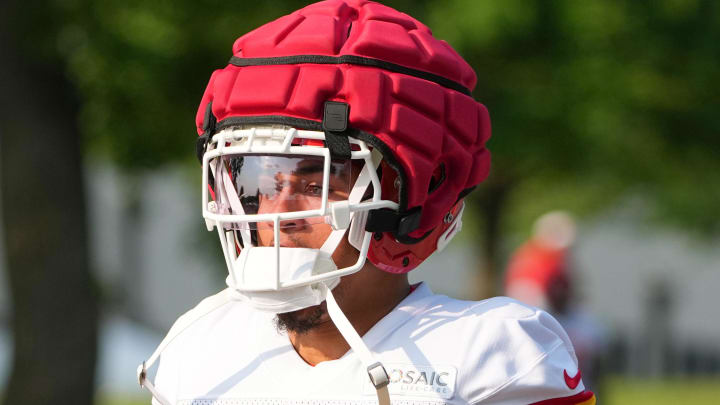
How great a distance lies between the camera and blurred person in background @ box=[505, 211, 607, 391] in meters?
7.23

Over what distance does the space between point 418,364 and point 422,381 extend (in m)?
0.05

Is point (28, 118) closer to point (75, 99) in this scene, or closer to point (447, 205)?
point (75, 99)

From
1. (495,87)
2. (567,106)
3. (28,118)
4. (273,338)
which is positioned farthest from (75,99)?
(273,338)

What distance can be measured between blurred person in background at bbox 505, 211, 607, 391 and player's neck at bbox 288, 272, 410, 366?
4300 millimetres

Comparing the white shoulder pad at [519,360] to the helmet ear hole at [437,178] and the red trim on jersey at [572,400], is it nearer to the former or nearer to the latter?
the red trim on jersey at [572,400]

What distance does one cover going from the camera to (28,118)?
28.9ft

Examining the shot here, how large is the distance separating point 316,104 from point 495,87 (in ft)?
22.7

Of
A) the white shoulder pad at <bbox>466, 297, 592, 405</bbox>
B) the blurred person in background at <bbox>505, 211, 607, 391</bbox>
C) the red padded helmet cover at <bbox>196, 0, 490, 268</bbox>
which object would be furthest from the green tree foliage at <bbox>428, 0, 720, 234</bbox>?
the white shoulder pad at <bbox>466, 297, 592, 405</bbox>

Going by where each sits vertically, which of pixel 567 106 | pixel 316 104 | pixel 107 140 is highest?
pixel 316 104

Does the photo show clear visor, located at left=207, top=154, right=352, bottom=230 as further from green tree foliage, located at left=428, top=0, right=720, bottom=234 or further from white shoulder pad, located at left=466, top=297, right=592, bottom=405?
green tree foliage, located at left=428, top=0, right=720, bottom=234

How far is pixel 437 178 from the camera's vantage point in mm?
2908

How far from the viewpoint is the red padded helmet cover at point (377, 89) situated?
268 cm

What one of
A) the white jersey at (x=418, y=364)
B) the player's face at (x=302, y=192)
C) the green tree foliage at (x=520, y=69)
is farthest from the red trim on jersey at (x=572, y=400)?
the green tree foliage at (x=520, y=69)

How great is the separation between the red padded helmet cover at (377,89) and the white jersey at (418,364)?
10.4 inches
